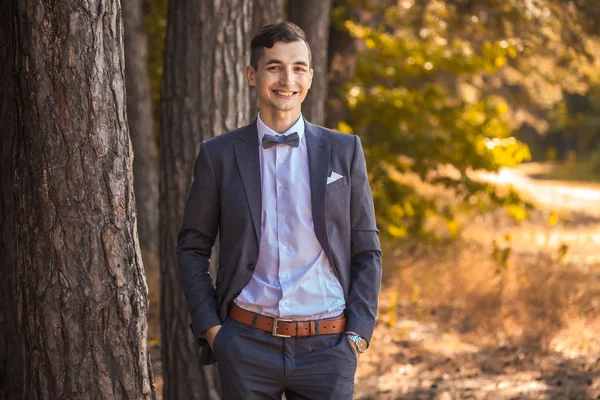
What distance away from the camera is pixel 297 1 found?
781 cm

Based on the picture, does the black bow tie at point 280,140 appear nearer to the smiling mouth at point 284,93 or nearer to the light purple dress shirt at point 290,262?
the light purple dress shirt at point 290,262

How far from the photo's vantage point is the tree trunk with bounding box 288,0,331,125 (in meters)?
7.74

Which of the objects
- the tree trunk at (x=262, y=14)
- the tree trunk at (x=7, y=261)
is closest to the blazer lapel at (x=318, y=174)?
the tree trunk at (x=7, y=261)

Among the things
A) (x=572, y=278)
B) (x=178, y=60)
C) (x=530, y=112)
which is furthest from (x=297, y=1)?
(x=530, y=112)

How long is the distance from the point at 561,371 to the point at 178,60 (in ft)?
14.7

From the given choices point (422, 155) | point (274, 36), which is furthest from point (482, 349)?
point (274, 36)

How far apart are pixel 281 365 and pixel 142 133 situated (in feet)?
29.3

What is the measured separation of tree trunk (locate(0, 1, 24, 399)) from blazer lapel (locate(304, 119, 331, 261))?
6.22 ft

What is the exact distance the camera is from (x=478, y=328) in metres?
8.76

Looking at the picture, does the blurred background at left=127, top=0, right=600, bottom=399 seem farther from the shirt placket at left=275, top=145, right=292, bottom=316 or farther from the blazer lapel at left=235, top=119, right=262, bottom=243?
the shirt placket at left=275, top=145, right=292, bottom=316

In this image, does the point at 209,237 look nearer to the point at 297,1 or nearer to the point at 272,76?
the point at 272,76

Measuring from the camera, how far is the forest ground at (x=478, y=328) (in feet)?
23.1

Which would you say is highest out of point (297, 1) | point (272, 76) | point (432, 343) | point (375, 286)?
point (297, 1)

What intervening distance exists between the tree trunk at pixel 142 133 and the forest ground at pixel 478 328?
4.46 feet
